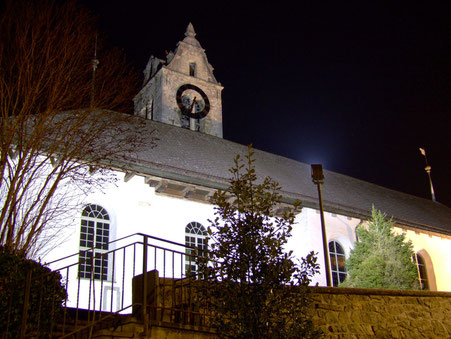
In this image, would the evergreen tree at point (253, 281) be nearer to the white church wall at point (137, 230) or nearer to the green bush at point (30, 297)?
the green bush at point (30, 297)

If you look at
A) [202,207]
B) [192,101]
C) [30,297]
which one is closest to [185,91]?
[192,101]

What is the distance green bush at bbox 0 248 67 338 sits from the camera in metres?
7.03

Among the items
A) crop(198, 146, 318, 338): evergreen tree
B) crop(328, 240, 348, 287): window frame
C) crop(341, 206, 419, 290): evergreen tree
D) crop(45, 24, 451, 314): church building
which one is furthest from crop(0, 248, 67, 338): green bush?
crop(328, 240, 348, 287): window frame

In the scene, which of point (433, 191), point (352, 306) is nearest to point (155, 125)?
point (352, 306)

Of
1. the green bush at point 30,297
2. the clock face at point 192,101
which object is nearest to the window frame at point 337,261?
the green bush at point 30,297

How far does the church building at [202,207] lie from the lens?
14.1 m

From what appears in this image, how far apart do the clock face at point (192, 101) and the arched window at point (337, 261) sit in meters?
→ 15.6

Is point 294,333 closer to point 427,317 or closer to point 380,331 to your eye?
point 380,331

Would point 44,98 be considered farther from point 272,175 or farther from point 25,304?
point 272,175

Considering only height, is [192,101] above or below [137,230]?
above

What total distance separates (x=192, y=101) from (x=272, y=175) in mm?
14944

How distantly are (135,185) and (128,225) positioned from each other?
47.2 inches

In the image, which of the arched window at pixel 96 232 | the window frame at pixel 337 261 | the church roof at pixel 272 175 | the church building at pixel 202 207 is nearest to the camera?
the arched window at pixel 96 232

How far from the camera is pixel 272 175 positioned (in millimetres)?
19531
